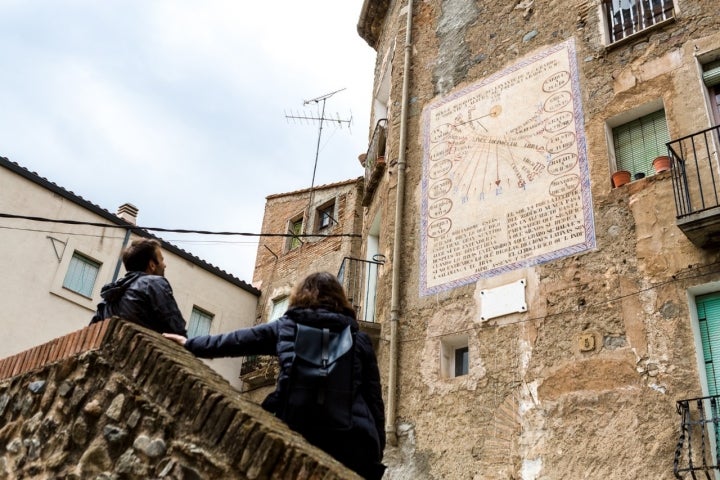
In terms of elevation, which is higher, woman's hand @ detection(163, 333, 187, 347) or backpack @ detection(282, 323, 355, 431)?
woman's hand @ detection(163, 333, 187, 347)

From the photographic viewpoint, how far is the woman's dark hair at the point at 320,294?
340cm

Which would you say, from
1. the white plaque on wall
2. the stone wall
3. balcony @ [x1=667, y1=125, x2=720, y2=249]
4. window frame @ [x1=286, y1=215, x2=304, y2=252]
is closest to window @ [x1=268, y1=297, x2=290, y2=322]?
window frame @ [x1=286, y1=215, x2=304, y2=252]

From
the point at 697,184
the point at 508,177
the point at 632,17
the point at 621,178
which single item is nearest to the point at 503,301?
the point at 508,177

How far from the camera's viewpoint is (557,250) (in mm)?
8836

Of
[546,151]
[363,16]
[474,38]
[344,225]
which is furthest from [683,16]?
[344,225]

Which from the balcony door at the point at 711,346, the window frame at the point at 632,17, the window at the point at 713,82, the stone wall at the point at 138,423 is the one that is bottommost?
the stone wall at the point at 138,423

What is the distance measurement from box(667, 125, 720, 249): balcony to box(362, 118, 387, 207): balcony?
5.41 metres

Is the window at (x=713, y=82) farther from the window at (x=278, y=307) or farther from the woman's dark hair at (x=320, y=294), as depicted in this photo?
the window at (x=278, y=307)

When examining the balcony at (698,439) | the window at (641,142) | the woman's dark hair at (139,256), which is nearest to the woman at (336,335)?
the woman's dark hair at (139,256)

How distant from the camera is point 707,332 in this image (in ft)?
24.5

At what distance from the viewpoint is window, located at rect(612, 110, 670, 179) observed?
28.9 feet

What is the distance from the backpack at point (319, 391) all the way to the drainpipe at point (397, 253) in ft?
20.6

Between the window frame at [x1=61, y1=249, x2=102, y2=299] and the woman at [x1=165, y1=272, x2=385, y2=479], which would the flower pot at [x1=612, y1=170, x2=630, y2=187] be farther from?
the window frame at [x1=61, y1=249, x2=102, y2=299]

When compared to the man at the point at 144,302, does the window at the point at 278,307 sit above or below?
above
